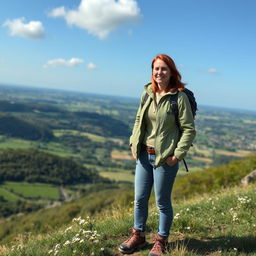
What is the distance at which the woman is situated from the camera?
3.95 metres

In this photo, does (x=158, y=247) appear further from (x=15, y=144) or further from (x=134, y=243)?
(x=15, y=144)

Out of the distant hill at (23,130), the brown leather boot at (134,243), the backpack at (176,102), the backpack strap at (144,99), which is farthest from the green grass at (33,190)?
the backpack at (176,102)

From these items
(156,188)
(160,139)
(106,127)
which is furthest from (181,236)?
(106,127)

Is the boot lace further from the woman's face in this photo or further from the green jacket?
the woman's face

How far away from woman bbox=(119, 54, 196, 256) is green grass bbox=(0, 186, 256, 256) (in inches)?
15.7

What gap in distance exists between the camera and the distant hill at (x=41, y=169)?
8581 cm

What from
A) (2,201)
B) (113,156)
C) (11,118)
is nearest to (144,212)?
(2,201)

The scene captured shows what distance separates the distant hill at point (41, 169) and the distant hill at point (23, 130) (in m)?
42.5

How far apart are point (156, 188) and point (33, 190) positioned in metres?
75.3

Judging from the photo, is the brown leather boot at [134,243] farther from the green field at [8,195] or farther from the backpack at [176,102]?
the green field at [8,195]

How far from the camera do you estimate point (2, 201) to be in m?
64.0

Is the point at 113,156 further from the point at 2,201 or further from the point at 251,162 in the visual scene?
the point at 251,162

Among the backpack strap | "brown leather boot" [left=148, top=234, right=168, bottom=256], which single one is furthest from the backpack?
"brown leather boot" [left=148, top=234, right=168, bottom=256]

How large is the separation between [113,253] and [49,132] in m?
150
